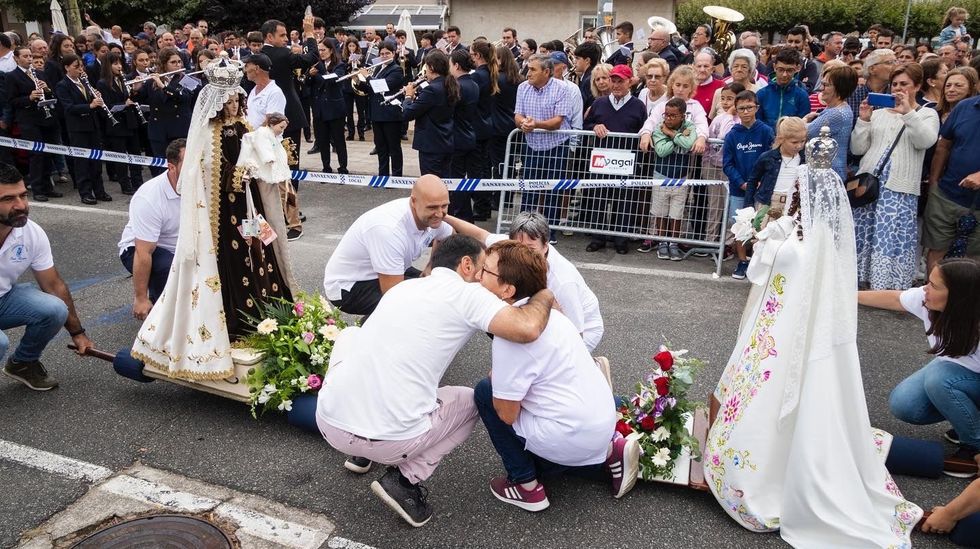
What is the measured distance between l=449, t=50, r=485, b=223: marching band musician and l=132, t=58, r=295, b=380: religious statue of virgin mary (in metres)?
4.13

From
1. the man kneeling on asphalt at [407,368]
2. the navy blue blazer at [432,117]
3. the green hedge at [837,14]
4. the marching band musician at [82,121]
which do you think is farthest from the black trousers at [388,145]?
the green hedge at [837,14]

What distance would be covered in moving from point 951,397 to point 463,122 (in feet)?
19.7

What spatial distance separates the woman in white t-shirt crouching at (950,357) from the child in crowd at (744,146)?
2.91m

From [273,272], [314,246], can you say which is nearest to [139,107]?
[314,246]

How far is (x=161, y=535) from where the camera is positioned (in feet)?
11.3

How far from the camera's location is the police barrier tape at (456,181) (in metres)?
7.59

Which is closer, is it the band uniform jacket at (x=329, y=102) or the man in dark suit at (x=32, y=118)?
the man in dark suit at (x=32, y=118)

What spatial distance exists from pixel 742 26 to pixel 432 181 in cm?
2764

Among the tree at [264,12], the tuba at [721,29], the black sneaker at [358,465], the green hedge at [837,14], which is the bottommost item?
the black sneaker at [358,465]

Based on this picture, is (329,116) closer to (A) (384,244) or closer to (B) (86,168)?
(B) (86,168)

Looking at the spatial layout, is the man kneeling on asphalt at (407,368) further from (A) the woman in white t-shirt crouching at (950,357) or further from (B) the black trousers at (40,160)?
(B) the black trousers at (40,160)

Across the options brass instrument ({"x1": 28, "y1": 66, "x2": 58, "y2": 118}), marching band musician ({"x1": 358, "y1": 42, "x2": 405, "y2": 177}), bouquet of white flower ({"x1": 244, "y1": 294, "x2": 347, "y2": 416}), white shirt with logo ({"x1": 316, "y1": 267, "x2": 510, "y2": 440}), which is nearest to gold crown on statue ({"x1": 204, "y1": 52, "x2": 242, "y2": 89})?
bouquet of white flower ({"x1": 244, "y1": 294, "x2": 347, "y2": 416})

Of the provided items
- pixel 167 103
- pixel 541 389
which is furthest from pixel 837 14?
pixel 541 389

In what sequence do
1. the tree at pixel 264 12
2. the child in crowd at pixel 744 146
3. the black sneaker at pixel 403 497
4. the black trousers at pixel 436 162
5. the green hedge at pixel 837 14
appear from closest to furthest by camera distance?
the black sneaker at pixel 403 497
the child in crowd at pixel 744 146
the black trousers at pixel 436 162
the tree at pixel 264 12
the green hedge at pixel 837 14
